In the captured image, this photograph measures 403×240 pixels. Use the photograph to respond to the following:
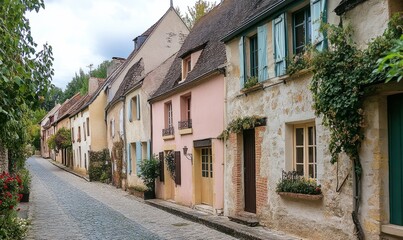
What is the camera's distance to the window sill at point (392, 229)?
19.2 ft

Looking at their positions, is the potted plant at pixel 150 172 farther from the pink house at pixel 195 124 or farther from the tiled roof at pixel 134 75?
the tiled roof at pixel 134 75

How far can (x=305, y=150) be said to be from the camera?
27.7ft

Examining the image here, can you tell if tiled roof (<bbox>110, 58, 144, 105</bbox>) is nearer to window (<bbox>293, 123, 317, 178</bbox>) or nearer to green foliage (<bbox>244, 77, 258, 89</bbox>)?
green foliage (<bbox>244, 77, 258, 89</bbox>)

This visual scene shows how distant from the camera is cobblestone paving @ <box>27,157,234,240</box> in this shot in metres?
10.1

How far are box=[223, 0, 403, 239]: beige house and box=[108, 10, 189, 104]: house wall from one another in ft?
37.2

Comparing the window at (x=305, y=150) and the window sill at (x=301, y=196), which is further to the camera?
the window at (x=305, y=150)

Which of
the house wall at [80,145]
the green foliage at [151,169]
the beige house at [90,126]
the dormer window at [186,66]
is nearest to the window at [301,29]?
the dormer window at [186,66]

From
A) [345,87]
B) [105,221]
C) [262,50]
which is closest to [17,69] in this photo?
[345,87]

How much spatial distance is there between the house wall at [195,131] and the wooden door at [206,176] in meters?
0.35

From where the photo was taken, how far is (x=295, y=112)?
27.6ft

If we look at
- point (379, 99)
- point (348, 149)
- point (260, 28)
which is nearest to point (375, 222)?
point (348, 149)

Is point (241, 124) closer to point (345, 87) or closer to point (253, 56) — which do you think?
point (253, 56)

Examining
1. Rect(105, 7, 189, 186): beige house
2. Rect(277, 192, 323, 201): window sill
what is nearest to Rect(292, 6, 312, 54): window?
Rect(277, 192, 323, 201): window sill

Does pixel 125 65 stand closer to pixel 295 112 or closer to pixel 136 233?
pixel 136 233
